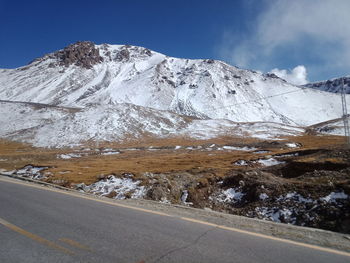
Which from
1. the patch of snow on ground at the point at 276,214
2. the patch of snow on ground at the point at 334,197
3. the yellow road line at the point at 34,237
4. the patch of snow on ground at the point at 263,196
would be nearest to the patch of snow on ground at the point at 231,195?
the patch of snow on ground at the point at 263,196

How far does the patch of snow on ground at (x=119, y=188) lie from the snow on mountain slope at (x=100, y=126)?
209ft

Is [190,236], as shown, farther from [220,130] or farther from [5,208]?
[220,130]

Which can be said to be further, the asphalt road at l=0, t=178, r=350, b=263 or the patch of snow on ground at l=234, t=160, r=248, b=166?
the patch of snow on ground at l=234, t=160, r=248, b=166

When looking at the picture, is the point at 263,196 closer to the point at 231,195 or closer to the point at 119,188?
the point at 231,195

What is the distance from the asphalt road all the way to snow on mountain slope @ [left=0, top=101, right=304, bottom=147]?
73372 millimetres

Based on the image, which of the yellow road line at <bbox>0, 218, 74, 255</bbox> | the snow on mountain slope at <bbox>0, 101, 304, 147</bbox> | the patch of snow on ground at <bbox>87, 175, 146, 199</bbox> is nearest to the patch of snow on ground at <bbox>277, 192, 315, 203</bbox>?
the patch of snow on ground at <bbox>87, 175, 146, 199</bbox>

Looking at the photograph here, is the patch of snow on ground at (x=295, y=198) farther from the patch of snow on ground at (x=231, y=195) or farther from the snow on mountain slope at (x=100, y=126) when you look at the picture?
the snow on mountain slope at (x=100, y=126)

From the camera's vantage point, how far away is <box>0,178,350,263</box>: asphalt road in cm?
500

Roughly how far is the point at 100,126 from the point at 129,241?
92926mm

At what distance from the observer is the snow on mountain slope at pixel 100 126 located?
8331cm

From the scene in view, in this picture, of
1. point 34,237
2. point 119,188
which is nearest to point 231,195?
point 119,188

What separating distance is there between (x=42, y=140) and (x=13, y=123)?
3444 centimetres

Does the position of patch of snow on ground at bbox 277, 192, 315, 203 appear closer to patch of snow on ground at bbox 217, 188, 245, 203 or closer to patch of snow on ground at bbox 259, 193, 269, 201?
patch of snow on ground at bbox 259, 193, 269, 201

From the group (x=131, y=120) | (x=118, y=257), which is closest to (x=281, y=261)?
(x=118, y=257)
